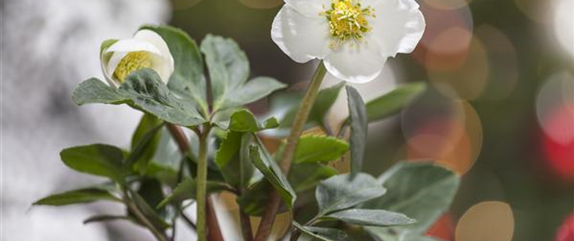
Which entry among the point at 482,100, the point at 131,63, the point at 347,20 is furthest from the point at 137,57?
the point at 482,100

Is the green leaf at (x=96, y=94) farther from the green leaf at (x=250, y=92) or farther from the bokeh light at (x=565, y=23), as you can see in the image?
the bokeh light at (x=565, y=23)

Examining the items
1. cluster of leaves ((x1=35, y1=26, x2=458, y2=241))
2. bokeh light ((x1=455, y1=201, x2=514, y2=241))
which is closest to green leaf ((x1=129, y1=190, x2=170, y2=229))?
cluster of leaves ((x1=35, y1=26, x2=458, y2=241))

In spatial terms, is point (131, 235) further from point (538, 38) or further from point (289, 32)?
point (538, 38)

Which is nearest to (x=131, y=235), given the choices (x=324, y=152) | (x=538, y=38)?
(x=324, y=152)

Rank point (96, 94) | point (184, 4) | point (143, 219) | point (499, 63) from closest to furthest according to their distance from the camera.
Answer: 1. point (96, 94)
2. point (143, 219)
3. point (184, 4)
4. point (499, 63)

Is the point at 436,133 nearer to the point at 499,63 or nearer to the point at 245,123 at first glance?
the point at 499,63
